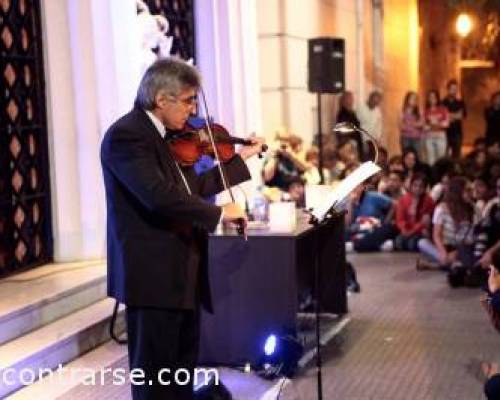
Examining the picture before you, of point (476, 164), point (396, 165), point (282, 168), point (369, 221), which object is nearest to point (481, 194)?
point (369, 221)

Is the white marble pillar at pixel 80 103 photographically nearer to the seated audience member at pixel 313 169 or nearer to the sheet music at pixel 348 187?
the sheet music at pixel 348 187

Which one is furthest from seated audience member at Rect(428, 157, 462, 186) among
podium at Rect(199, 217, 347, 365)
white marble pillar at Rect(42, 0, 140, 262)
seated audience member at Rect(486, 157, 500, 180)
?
podium at Rect(199, 217, 347, 365)

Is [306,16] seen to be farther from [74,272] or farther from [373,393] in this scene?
[373,393]

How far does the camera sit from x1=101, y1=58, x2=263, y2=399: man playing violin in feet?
10.9

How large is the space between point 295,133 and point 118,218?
27.1 ft

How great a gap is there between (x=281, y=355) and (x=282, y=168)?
17.0 ft

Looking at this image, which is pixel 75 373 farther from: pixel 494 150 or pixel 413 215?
pixel 494 150

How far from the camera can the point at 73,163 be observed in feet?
21.2

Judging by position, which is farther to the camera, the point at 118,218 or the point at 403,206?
the point at 403,206

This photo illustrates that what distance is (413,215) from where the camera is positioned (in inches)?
350

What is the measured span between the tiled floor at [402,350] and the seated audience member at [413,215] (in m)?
1.41

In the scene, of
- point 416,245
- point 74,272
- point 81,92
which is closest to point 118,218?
point 74,272

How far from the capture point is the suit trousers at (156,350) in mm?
3418

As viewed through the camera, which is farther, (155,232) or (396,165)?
(396,165)
